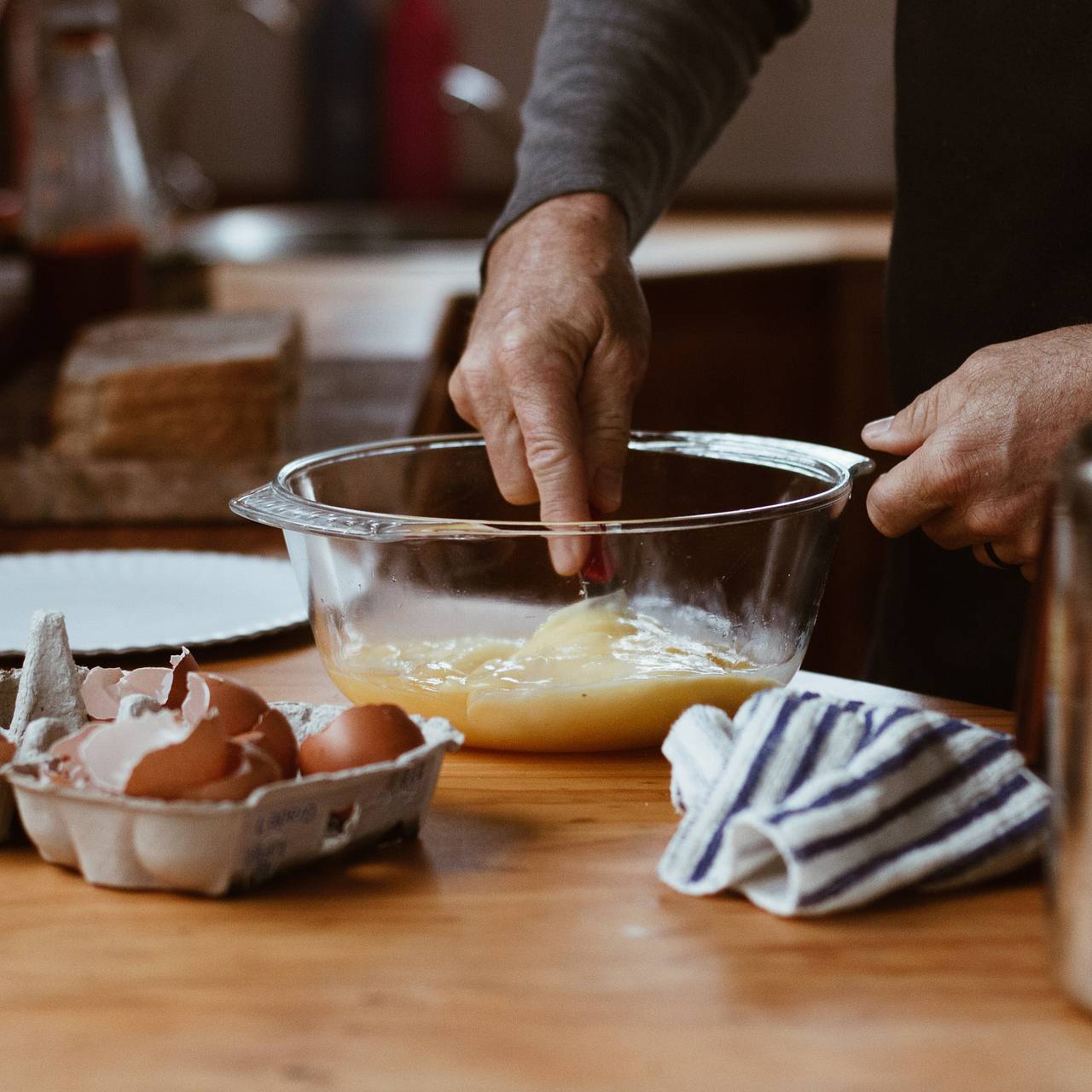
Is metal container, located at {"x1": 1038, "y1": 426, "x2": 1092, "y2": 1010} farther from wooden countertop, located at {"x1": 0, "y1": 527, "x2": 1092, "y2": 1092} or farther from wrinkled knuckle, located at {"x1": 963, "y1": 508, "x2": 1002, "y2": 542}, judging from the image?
wrinkled knuckle, located at {"x1": 963, "y1": 508, "x2": 1002, "y2": 542}

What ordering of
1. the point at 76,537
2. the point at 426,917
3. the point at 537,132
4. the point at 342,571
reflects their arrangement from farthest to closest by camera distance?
the point at 76,537 < the point at 537,132 < the point at 342,571 < the point at 426,917

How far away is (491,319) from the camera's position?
1026 mm

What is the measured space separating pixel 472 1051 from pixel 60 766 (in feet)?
0.69

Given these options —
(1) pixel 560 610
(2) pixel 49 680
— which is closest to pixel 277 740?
(2) pixel 49 680

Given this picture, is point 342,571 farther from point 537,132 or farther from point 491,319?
point 537,132

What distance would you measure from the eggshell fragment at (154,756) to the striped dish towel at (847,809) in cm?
17

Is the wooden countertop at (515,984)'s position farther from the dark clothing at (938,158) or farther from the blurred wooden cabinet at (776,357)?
the blurred wooden cabinet at (776,357)

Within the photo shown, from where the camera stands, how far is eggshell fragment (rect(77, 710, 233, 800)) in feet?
1.87

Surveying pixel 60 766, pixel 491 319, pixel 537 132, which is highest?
pixel 537 132

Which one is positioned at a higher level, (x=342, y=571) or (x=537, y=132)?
(x=537, y=132)

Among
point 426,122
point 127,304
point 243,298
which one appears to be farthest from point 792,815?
point 426,122

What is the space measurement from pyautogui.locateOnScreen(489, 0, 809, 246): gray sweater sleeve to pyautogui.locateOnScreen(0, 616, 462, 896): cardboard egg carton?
0.61m

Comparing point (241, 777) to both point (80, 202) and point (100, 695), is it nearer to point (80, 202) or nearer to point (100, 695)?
point (100, 695)

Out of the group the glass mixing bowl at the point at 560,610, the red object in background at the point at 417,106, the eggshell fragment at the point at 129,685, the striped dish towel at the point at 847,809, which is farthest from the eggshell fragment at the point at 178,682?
the red object in background at the point at 417,106
